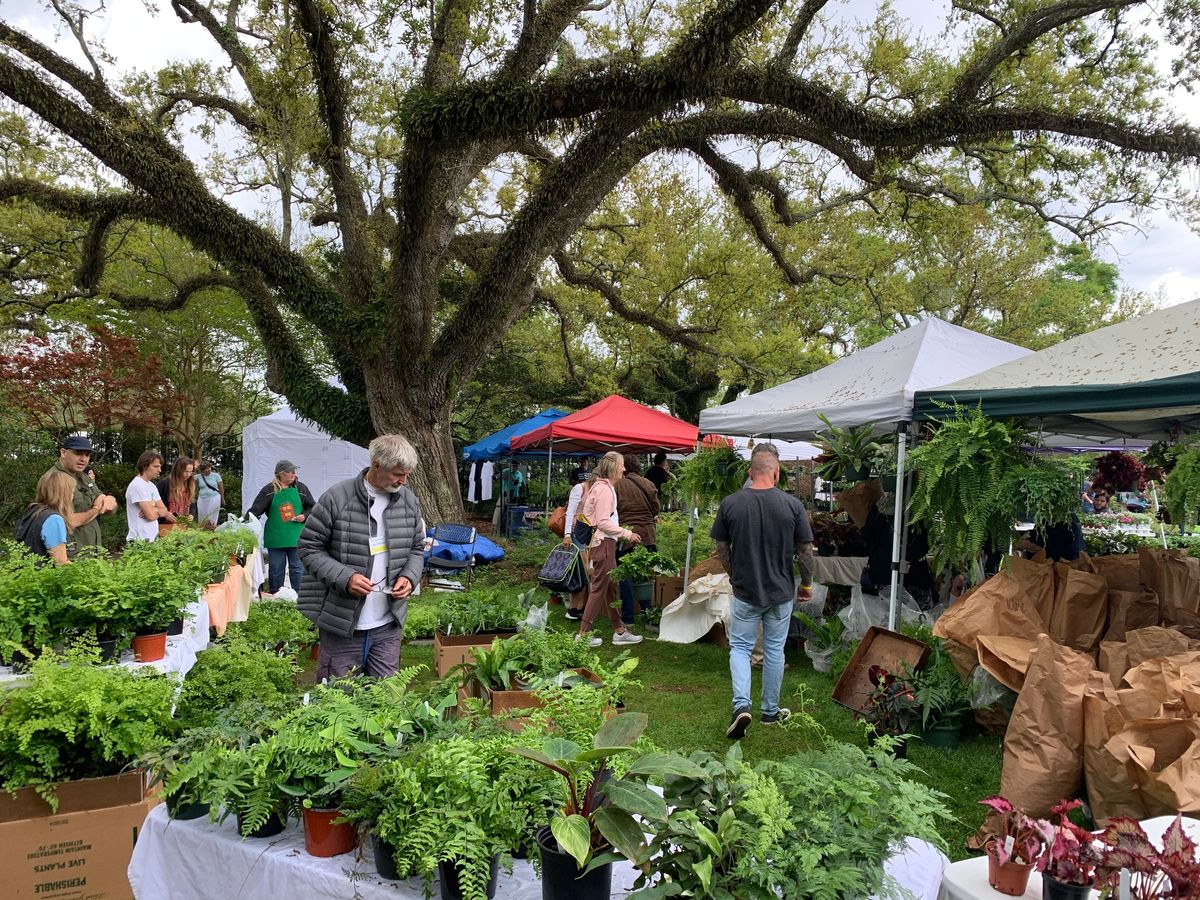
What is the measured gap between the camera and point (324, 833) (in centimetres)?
188

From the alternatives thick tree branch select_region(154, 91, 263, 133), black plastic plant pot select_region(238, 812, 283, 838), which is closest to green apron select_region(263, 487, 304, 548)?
black plastic plant pot select_region(238, 812, 283, 838)

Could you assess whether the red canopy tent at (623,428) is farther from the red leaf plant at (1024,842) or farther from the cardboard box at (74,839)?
the red leaf plant at (1024,842)

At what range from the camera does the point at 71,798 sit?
7.66 ft

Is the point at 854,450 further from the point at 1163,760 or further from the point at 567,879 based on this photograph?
the point at 567,879

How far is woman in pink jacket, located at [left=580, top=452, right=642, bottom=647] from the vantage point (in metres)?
6.54

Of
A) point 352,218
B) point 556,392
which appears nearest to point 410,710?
point 352,218

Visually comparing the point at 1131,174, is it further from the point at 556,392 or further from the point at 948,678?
the point at 556,392

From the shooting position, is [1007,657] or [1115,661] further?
[1007,657]

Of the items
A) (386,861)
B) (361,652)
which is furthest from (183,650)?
(386,861)

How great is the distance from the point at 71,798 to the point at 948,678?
4391mm

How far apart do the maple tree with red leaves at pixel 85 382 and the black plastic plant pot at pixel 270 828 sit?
1504 centimetres

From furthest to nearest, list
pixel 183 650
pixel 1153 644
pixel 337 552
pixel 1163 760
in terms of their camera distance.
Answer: pixel 183 650 < pixel 1153 644 < pixel 337 552 < pixel 1163 760

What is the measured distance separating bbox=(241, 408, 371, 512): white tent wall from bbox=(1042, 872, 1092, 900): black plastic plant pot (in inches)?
579

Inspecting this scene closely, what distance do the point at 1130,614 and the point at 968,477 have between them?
1.11m
